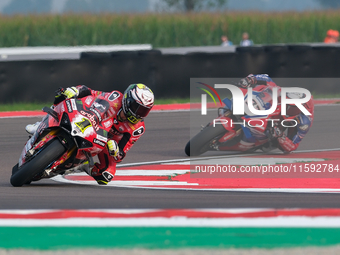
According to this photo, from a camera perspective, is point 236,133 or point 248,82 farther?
point 236,133

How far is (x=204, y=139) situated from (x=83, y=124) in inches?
122

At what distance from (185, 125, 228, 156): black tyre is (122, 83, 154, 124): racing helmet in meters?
2.55

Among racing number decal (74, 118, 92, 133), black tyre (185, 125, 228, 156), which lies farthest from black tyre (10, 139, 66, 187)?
black tyre (185, 125, 228, 156)

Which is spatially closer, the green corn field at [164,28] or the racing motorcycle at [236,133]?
the racing motorcycle at [236,133]

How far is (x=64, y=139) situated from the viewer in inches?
232

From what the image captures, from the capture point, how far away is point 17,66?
43.6 feet

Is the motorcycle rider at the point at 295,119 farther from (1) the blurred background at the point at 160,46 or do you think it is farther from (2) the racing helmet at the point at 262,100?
(1) the blurred background at the point at 160,46

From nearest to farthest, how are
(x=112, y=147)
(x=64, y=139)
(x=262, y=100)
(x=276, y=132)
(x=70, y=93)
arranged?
1. (x=64, y=139)
2. (x=112, y=147)
3. (x=70, y=93)
4. (x=262, y=100)
5. (x=276, y=132)

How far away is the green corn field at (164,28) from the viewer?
88.8ft

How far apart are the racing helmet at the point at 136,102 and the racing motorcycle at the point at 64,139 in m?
0.23

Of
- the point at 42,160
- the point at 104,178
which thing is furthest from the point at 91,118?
the point at 104,178

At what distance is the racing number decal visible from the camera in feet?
19.1

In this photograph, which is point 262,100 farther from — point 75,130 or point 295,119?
point 75,130

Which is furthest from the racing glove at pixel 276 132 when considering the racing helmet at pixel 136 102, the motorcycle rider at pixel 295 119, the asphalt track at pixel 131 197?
the racing helmet at pixel 136 102
